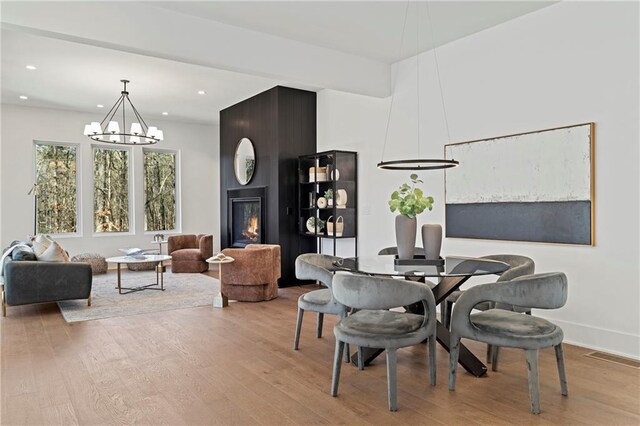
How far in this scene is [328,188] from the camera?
6574 mm

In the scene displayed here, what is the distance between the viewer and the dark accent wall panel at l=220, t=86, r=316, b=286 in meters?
6.86

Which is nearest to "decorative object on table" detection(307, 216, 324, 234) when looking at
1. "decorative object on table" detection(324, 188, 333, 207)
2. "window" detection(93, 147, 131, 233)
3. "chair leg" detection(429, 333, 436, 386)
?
"decorative object on table" detection(324, 188, 333, 207)

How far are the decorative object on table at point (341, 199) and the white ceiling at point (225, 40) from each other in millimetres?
1438

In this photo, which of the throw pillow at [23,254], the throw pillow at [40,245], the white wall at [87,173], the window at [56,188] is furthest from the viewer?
the window at [56,188]

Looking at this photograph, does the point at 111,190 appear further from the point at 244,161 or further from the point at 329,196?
the point at 329,196

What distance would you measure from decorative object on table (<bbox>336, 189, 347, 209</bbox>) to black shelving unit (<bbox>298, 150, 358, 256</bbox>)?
1 cm

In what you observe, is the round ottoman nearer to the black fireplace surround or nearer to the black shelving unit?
the black fireplace surround

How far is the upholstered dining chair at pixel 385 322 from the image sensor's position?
262cm

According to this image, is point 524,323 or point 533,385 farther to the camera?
point 524,323

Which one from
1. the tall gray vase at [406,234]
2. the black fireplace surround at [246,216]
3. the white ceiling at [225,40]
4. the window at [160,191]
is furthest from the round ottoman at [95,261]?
the tall gray vase at [406,234]

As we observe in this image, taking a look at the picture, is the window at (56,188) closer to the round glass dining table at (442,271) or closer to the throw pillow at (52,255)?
the throw pillow at (52,255)

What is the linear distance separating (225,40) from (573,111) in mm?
3213

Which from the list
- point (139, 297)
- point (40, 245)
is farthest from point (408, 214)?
point (40, 245)

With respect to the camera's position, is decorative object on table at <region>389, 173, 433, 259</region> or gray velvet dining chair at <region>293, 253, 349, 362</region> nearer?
decorative object on table at <region>389, 173, 433, 259</region>
